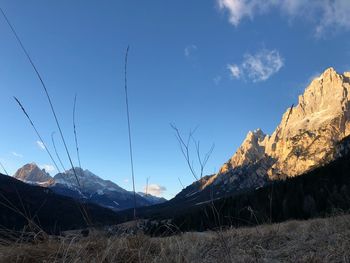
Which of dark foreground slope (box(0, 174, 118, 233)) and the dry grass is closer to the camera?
the dry grass

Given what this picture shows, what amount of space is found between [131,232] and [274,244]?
7.94 ft

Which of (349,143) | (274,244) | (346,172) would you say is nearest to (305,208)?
(346,172)

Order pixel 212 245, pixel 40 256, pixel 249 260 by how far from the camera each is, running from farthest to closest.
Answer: pixel 212 245
pixel 249 260
pixel 40 256

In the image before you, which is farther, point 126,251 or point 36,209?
point 36,209

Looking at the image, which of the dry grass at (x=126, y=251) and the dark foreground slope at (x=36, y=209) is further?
the dark foreground slope at (x=36, y=209)

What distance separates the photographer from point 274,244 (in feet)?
18.3

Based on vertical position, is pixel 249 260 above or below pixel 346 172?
below

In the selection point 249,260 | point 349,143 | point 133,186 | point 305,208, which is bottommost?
point 249,260

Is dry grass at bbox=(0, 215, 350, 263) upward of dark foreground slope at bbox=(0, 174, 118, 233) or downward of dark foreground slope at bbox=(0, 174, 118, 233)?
downward

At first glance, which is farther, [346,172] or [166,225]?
[346,172]

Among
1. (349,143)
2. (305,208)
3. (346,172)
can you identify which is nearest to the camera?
(305,208)

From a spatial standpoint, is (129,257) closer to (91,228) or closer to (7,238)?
(91,228)

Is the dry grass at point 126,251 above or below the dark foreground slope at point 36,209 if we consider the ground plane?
below

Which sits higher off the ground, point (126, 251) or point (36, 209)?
point (36, 209)
